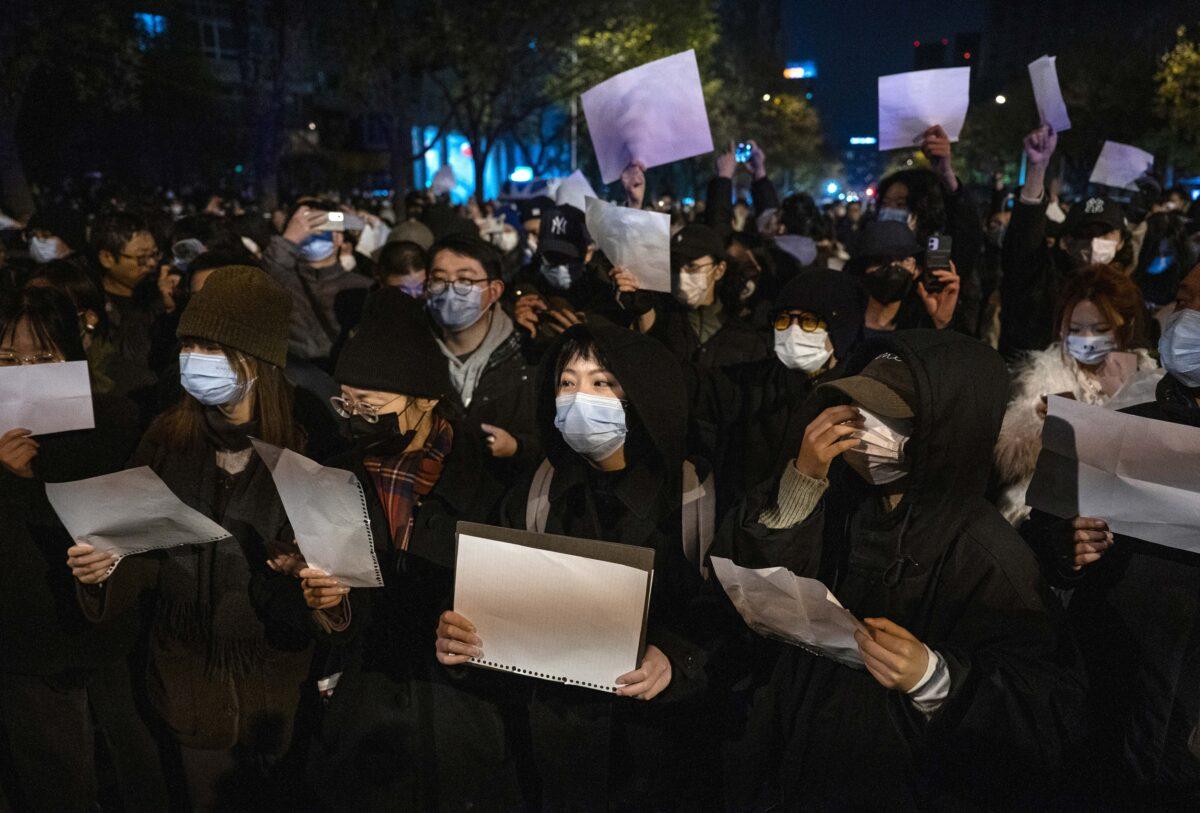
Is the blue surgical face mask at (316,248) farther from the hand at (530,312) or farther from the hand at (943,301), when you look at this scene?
the hand at (943,301)

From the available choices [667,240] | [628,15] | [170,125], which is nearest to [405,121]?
[628,15]

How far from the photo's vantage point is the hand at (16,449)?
2.77 meters

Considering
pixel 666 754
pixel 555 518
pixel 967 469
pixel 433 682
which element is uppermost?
pixel 967 469

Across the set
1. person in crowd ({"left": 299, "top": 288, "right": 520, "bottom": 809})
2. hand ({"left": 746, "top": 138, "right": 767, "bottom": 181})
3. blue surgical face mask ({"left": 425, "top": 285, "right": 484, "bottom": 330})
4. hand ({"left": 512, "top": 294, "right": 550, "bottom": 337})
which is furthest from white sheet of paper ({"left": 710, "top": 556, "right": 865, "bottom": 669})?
hand ({"left": 746, "top": 138, "right": 767, "bottom": 181})

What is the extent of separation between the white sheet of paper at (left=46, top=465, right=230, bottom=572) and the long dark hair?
0.56 metres

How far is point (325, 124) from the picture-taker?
55469mm

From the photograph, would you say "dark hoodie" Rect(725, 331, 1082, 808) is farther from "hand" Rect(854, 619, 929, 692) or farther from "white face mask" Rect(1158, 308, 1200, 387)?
"white face mask" Rect(1158, 308, 1200, 387)

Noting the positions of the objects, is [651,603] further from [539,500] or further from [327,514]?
[327,514]

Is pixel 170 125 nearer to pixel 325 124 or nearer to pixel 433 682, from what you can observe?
pixel 325 124

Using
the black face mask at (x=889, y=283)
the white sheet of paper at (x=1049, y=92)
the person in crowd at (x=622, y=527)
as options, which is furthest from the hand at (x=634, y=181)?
the person in crowd at (x=622, y=527)

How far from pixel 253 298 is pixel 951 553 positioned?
7.67ft

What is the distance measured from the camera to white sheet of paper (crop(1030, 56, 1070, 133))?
17.2 feet

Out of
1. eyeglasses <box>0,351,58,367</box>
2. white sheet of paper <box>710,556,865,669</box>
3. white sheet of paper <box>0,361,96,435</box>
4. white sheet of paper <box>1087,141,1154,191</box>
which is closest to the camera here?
white sheet of paper <box>710,556,865,669</box>

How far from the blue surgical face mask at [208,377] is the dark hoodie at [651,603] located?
107 cm
